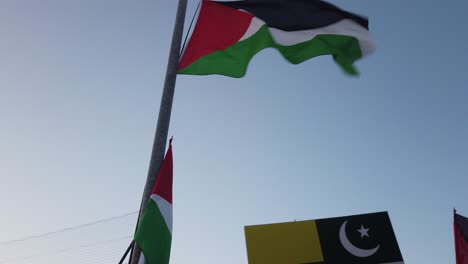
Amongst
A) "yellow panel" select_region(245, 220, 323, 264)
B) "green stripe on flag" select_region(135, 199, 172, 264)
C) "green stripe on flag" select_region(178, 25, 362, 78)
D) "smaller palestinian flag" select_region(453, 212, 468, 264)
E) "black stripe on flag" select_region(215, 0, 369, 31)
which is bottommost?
"green stripe on flag" select_region(135, 199, 172, 264)

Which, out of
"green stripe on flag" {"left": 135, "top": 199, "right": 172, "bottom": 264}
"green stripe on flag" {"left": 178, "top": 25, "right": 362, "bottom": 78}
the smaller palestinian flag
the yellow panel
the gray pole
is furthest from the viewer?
the smaller palestinian flag

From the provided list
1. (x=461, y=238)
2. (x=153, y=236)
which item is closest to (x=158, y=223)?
(x=153, y=236)

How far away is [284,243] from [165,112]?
10.9 ft

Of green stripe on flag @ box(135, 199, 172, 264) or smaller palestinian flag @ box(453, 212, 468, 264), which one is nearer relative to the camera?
green stripe on flag @ box(135, 199, 172, 264)

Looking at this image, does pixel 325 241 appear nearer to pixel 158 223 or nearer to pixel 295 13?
pixel 158 223

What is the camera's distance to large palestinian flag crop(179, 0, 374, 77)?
6.10m

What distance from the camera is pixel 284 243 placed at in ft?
22.2

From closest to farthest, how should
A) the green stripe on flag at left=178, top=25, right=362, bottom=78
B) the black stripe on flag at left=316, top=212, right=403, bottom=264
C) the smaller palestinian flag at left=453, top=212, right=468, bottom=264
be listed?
the green stripe on flag at left=178, top=25, right=362, bottom=78 < the black stripe on flag at left=316, top=212, right=403, bottom=264 < the smaller palestinian flag at left=453, top=212, right=468, bottom=264

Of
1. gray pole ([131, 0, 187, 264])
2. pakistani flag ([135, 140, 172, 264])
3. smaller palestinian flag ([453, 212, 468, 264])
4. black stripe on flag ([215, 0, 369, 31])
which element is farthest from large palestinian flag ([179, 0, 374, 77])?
smaller palestinian flag ([453, 212, 468, 264])

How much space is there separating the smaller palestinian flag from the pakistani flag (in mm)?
9177

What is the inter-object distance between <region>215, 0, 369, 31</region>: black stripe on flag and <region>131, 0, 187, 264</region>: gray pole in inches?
47.0

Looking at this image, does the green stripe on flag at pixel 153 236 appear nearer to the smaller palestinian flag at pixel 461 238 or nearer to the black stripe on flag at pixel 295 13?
the black stripe on flag at pixel 295 13

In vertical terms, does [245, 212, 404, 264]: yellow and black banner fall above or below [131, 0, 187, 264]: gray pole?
below

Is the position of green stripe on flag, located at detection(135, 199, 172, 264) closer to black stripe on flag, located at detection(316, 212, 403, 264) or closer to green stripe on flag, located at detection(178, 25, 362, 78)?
green stripe on flag, located at detection(178, 25, 362, 78)
